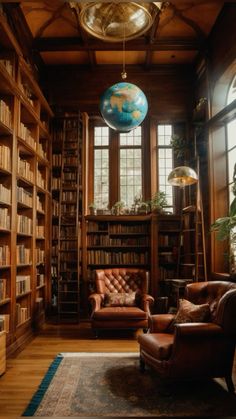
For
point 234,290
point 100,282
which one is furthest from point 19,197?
point 234,290

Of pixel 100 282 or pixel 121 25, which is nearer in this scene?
pixel 121 25

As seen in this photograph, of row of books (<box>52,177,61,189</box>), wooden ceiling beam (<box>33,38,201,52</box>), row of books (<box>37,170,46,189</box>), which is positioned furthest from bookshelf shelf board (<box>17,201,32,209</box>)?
wooden ceiling beam (<box>33,38,201,52</box>)

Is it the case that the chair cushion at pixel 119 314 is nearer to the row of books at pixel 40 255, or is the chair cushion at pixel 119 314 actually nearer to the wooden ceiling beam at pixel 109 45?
the row of books at pixel 40 255

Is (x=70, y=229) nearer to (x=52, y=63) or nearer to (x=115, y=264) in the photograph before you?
(x=115, y=264)

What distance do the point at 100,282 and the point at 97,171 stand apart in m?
2.61

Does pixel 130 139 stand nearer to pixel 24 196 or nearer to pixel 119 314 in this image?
pixel 24 196

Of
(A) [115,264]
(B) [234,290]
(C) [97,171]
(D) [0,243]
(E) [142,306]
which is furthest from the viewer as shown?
(C) [97,171]

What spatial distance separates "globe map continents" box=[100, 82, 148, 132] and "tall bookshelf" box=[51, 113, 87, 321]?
10.4ft

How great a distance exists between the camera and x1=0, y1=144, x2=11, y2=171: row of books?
4.59m

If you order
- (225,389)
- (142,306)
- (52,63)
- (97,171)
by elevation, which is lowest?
(225,389)

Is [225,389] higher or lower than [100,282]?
lower

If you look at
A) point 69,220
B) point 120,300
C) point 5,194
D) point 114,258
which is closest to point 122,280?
point 120,300

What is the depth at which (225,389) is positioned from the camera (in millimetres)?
3586

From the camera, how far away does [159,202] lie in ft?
24.4
